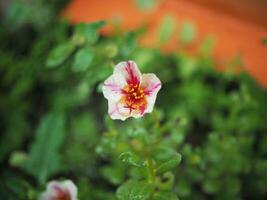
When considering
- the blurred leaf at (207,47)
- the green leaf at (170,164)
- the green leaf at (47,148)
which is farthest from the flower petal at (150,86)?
the blurred leaf at (207,47)

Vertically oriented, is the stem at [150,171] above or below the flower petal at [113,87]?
below

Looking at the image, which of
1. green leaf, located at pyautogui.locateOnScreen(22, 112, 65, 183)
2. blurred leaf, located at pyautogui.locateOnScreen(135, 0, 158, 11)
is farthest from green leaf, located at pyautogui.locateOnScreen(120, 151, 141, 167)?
blurred leaf, located at pyautogui.locateOnScreen(135, 0, 158, 11)

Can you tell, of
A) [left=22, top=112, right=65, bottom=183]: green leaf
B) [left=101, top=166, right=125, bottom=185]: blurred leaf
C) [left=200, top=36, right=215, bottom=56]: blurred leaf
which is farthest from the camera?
[left=200, top=36, right=215, bottom=56]: blurred leaf

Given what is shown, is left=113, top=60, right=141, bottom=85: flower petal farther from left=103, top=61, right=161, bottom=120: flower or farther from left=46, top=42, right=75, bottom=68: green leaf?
left=46, top=42, right=75, bottom=68: green leaf

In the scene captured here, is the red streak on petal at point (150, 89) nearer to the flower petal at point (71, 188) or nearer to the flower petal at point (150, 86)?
the flower petal at point (150, 86)

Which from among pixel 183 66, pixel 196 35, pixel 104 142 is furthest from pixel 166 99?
pixel 104 142

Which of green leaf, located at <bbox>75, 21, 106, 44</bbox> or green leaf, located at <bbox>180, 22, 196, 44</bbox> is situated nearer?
green leaf, located at <bbox>75, 21, 106, 44</bbox>
